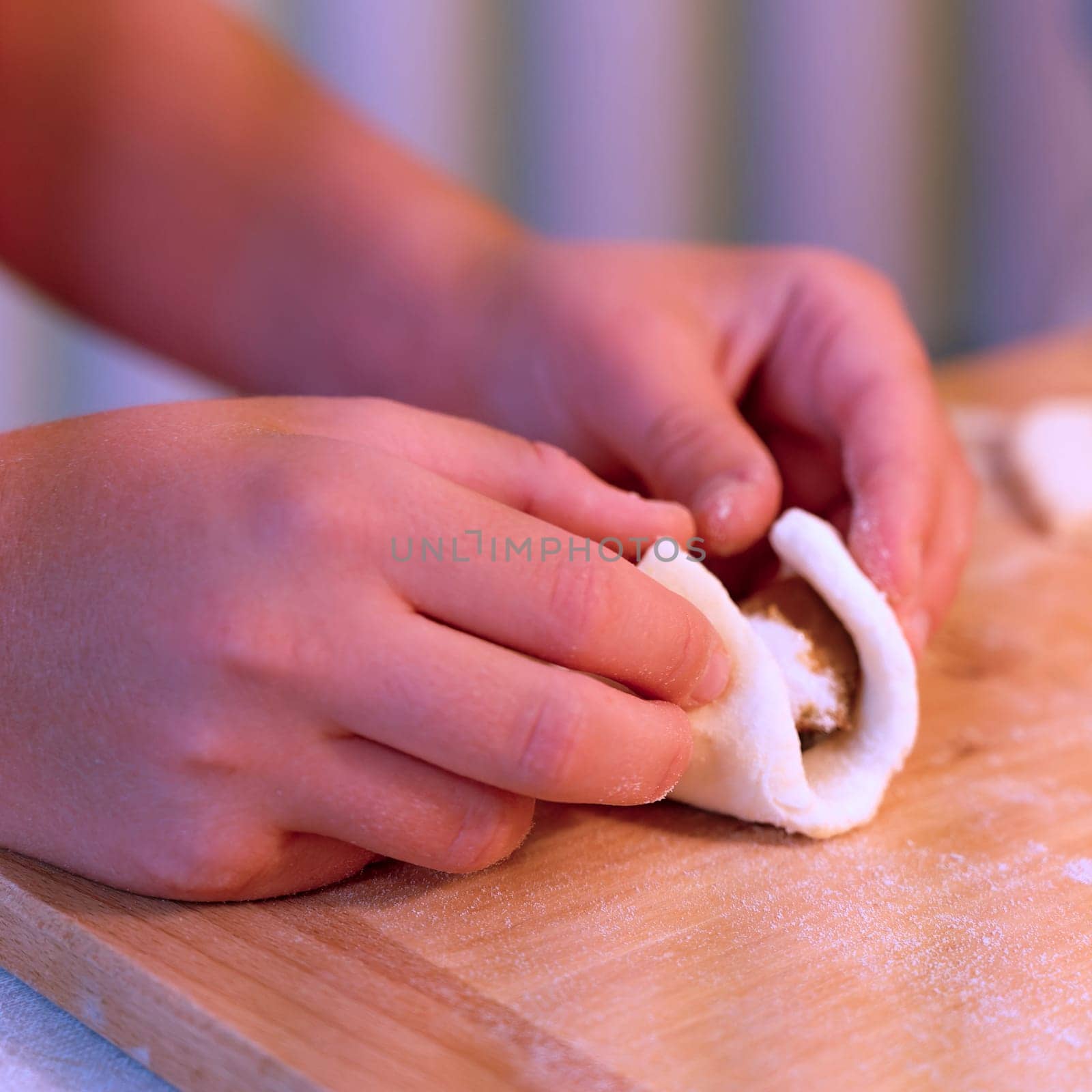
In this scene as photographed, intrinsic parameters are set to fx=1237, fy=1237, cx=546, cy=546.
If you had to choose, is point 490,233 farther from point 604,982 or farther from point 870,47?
point 870,47

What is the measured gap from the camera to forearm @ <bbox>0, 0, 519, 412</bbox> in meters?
0.96

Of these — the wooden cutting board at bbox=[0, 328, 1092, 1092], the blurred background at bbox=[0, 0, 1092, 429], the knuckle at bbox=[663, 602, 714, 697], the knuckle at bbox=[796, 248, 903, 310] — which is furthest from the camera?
the blurred background at bbox=[0, 0, 1092, 429]

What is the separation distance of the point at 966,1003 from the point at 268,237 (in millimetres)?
782

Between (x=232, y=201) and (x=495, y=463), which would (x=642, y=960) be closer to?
(x=495, y=463)

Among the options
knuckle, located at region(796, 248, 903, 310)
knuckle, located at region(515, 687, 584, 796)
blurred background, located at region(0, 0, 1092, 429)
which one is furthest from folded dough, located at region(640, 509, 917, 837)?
→ blurred background, located at region(0, 0, 1092, 429)

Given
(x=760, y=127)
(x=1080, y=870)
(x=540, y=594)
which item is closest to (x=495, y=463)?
(x=540, y=594)

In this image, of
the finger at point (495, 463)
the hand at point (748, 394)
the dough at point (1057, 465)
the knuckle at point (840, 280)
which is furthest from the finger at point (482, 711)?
the dough at point (1057, 465)

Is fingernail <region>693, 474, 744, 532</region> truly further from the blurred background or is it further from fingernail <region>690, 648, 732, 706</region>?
the blurred background

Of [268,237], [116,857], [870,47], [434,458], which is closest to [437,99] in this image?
[870,47]

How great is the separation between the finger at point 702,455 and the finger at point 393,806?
Answer: 0.23m

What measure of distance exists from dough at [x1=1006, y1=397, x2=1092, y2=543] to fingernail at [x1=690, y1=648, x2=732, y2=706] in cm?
55

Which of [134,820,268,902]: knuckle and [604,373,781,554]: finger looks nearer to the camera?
[134,820,268,902]: knuckle

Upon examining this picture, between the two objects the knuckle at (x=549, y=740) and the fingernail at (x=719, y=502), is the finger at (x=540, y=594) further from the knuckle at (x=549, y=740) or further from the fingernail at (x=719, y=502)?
the fingernail at (x=719, y=502)

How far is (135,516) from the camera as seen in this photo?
498 millimetres
